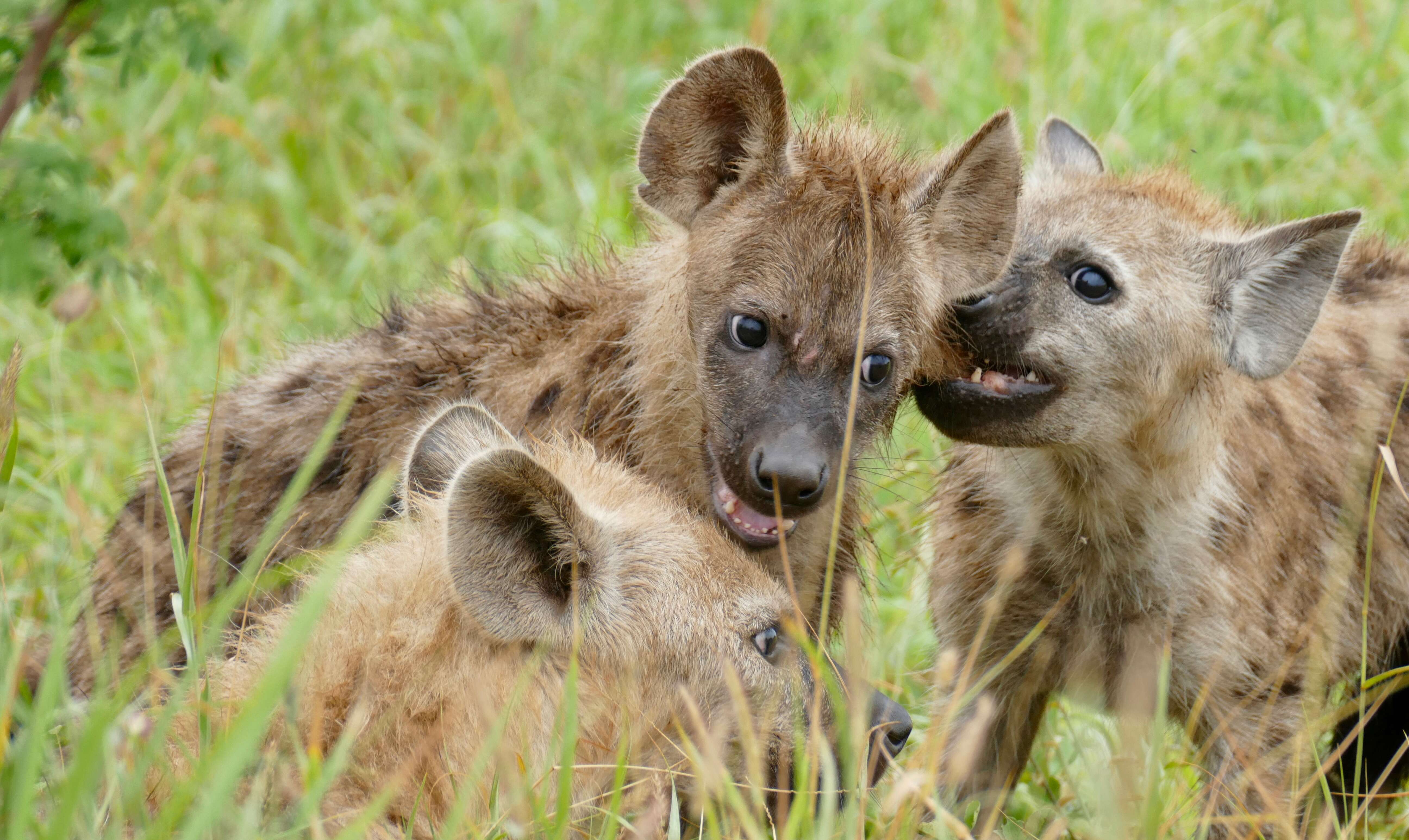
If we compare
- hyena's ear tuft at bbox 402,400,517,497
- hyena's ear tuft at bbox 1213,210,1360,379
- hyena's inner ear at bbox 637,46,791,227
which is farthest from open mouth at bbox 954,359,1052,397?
hyena's ear tuft at bbox 402,400,517,497

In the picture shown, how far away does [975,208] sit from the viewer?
361cm

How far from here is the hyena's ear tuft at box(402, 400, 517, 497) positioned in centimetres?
322

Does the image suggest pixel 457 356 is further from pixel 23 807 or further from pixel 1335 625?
pixel 1335 625

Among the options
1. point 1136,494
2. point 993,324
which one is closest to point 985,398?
point 993,324

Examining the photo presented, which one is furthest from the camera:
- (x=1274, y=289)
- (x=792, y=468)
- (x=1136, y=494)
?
(x=1136, y=494)

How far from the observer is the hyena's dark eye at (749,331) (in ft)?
11.2

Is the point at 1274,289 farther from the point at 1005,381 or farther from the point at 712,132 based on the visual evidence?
the point at 712,132

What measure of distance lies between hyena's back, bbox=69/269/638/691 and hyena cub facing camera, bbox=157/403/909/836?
651 millimetres

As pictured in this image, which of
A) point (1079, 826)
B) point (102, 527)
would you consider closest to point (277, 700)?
point (1079, 826)

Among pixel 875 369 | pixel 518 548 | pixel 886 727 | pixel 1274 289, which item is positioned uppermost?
pixel 1274 289

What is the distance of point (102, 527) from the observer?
4590 millimetres

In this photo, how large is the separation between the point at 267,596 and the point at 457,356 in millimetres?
798

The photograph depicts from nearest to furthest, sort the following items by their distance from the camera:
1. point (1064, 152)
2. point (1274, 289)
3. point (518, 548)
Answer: point (518, 548) → point (1274, 289) → point (1064, 152)

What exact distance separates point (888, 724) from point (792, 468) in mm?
544
